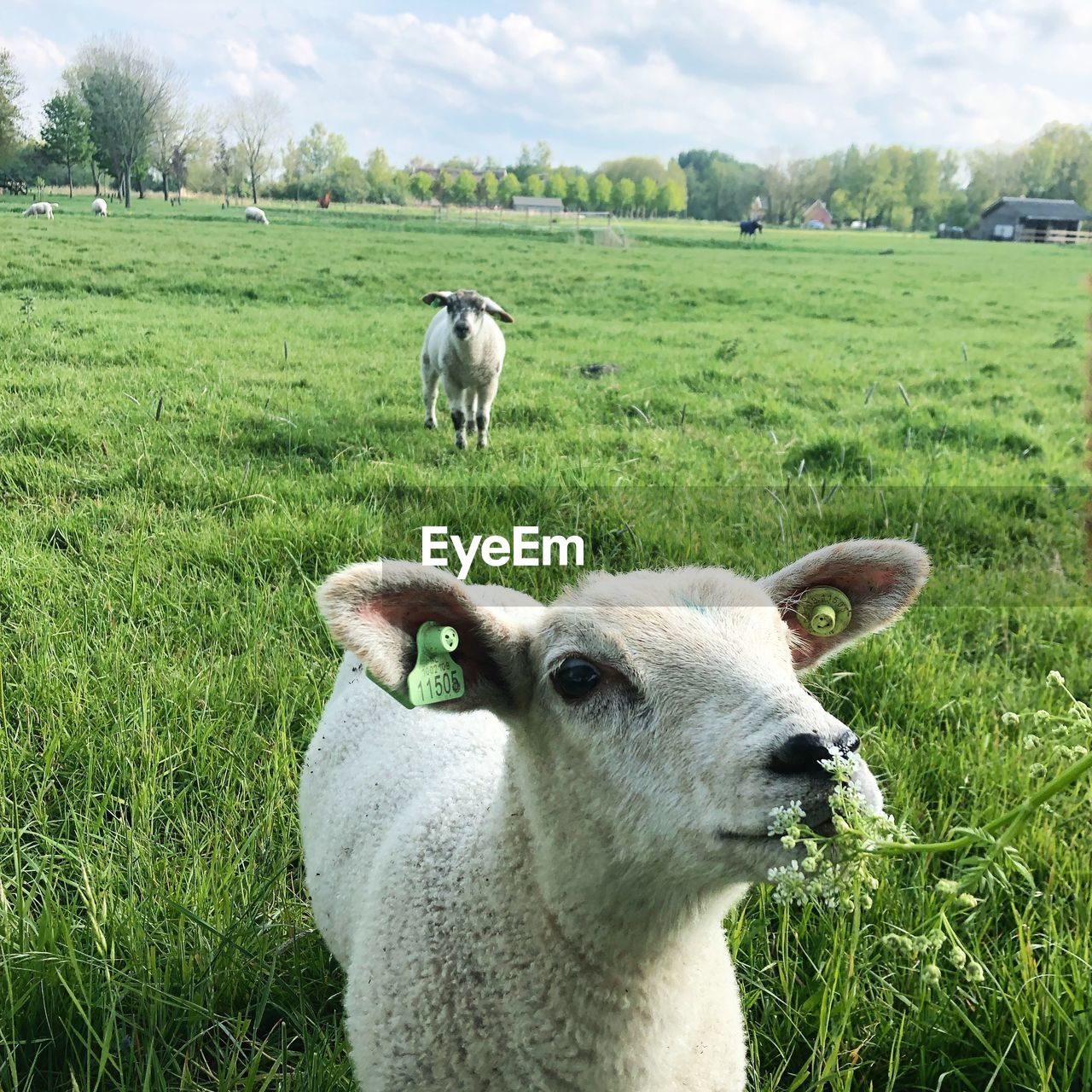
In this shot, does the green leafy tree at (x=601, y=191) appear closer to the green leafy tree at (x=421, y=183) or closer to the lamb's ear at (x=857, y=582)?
the green leafy tree at (x=421, y=183)

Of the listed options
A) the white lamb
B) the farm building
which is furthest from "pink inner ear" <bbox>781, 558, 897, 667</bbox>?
the white lamb

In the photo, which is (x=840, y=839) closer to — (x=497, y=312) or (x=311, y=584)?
(x=311, y=584)

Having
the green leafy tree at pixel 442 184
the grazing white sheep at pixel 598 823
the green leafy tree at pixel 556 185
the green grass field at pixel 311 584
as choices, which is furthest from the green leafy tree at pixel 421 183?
the grazing white sheep at pixel 598 823

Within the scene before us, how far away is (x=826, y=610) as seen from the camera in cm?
140

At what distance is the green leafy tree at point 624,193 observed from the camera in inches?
136

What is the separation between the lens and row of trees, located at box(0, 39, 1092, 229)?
10.3ft

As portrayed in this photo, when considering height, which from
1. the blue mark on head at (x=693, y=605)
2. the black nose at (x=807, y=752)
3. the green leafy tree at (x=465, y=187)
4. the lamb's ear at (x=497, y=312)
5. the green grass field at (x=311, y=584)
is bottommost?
the green grass field at (x=311, y=584)

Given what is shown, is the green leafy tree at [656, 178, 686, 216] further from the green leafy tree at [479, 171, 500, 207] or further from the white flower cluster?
the white flower cluster

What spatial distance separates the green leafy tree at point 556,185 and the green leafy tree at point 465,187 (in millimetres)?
513

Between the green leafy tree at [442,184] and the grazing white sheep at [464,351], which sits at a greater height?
the green leafy tree at [442,184]

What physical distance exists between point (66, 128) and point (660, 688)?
336cm

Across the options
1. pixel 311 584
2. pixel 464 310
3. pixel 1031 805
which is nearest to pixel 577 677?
pixel 1031 805

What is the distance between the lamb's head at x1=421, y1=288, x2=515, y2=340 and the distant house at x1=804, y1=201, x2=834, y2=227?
7.93 feet

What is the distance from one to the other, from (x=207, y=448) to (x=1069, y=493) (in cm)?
406
